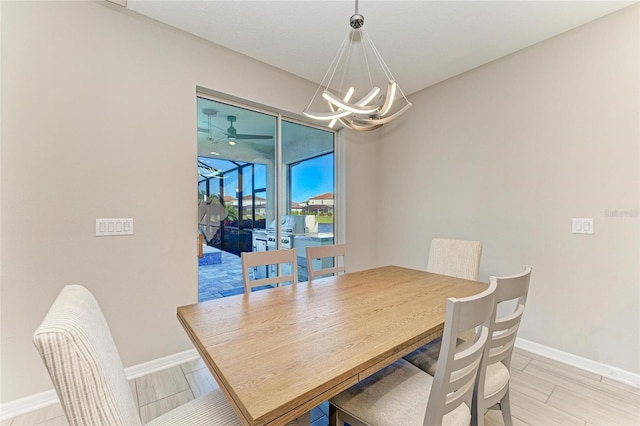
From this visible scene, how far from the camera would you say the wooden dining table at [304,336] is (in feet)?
2.45

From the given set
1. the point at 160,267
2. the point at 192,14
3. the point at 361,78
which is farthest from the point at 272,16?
the point at 160,267

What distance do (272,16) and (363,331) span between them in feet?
7.44

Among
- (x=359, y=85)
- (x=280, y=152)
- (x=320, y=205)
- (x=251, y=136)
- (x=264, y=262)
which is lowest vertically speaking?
(x=264, y=262)

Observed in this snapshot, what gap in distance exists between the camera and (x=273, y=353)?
3.07 ft

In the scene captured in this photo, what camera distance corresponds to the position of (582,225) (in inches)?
84.2

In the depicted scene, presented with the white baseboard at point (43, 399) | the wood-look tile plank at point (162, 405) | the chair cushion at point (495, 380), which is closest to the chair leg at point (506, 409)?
the chair cushion at point (495, 380)

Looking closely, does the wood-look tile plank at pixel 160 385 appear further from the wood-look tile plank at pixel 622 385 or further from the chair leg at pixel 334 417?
the wood-look tile plank at pixel 622 385

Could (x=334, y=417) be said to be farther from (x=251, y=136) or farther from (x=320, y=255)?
(x=251, y=136)

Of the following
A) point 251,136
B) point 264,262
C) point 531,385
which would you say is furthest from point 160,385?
point 531,385

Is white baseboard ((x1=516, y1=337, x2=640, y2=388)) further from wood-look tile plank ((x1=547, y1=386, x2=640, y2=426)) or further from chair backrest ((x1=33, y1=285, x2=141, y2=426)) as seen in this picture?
chair backrest ((x1=33, y1=285, x2=141, y2=426))

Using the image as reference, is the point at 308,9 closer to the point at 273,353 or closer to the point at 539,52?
the point at 539,52

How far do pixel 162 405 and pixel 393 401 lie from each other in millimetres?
1546

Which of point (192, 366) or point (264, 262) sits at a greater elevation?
point (264, 262)

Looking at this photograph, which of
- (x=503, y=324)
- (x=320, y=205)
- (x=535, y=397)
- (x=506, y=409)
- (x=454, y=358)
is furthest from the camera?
(x=320, y=205)
